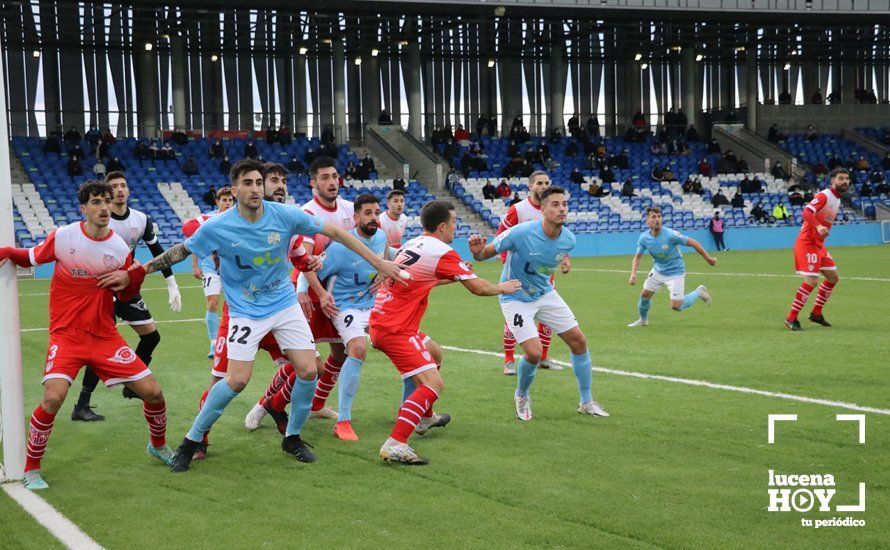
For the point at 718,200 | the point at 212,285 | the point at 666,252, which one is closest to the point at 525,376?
the point at 212,285

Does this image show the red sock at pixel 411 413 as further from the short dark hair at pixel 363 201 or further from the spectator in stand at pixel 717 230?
the spectator in stand at pixel 717 230

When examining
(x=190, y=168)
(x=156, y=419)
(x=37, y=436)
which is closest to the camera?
(x=37, y=436)

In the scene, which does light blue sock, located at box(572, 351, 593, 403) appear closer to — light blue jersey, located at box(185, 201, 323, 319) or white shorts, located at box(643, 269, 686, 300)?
light blue jersey, located at box(185, 201, 323, 319)

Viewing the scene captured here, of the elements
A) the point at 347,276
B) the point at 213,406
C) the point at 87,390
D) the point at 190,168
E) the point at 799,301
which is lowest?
the point at 87,390

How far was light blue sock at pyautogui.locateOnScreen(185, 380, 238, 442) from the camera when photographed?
6973 mm

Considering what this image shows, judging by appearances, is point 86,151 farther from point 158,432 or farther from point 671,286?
point 158,432

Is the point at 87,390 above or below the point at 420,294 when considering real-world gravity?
below

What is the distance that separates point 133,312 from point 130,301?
120 mm

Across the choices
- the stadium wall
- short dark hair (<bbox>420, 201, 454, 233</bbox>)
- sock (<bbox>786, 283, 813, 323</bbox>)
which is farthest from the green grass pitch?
the stadium wall

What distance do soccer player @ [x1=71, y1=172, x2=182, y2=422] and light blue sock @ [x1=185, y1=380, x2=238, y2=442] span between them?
7.30ft

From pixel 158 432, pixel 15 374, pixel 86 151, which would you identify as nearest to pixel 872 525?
pixel 158 432

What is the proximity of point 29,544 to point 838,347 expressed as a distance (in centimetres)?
1023

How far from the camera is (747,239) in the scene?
4000 centimetres

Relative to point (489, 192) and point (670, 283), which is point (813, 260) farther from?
point (489, 192)
